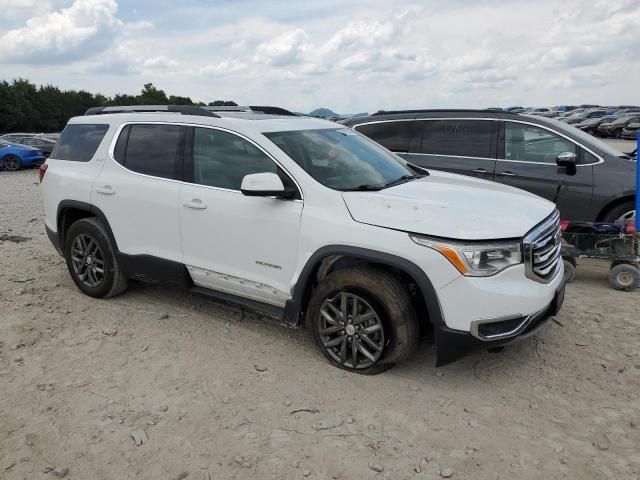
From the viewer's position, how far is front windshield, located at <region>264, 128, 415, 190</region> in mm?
A: 3975

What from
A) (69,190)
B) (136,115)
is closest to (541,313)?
(136,115)

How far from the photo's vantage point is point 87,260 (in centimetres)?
525

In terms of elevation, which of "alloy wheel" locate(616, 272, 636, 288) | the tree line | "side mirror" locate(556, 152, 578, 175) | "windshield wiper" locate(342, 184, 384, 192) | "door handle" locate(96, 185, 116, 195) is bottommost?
"alloy wheel" locate(616, 272, 636, 288)

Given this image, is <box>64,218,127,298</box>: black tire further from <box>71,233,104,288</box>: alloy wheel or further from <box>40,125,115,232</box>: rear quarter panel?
<box>40,125,115,232</box>: rear quarter panel

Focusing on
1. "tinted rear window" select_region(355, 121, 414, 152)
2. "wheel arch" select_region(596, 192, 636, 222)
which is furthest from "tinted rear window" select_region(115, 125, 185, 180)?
"wheel arch" select_region(596, 192, 636, 222)

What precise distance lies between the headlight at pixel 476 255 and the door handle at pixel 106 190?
117 inches

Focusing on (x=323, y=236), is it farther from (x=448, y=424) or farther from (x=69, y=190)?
(x=69, y=190)

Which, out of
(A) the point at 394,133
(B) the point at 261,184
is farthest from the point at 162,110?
(A) the point at 394,133

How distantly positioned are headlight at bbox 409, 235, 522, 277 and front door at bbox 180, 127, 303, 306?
1.05 m

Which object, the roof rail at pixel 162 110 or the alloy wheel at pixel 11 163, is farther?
the alloy wheel at pixel 11 163

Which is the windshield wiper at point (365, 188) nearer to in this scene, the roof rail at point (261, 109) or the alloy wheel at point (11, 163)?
the roof rail at point (261, 109)

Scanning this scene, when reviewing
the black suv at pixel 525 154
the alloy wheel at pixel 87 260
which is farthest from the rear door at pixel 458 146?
the alloy wheel at pixel 87 260

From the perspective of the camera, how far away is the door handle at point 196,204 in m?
4.23

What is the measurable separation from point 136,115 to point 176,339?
2084 mm
